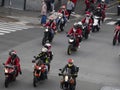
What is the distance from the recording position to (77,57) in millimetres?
25516

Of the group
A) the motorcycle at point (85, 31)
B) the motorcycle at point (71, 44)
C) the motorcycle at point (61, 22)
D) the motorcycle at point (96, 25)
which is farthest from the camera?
the motorcycle at point (96, 25)

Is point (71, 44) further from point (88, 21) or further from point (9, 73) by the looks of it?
point (9, 73)

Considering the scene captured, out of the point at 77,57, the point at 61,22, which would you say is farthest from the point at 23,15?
the point at 77,57

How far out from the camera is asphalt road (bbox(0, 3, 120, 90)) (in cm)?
2055

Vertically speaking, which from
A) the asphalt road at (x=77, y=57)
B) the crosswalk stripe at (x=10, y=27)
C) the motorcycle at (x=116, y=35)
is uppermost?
the motorcycle at (x=116, y=35)

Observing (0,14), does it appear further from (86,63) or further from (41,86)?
(41,86)

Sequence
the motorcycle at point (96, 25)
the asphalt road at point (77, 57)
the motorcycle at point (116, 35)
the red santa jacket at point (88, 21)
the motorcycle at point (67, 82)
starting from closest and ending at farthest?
the motorcycle at point (67, 82) < the asphalt road at point (77, 57) < the motorcycle at point (116, 35) < the red santa jacket at point (88, 21) < the motorcycle at point (96, 25)

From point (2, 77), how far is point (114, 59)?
7.60 metres

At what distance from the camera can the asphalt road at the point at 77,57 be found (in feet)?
67.4

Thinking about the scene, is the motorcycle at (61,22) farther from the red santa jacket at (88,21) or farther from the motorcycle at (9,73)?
the motorcycle at (9,73)

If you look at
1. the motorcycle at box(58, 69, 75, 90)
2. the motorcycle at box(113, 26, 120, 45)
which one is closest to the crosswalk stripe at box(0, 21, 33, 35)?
the motorcycle at box(113, 26, 120, 45)

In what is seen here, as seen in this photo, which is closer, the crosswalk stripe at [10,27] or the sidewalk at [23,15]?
the crosswalk stripe at [10,27]

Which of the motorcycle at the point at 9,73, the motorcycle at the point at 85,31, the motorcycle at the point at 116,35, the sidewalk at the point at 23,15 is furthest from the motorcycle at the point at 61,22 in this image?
the motorcycle at the point at 9,73

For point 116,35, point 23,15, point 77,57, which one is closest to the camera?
point 77,57
